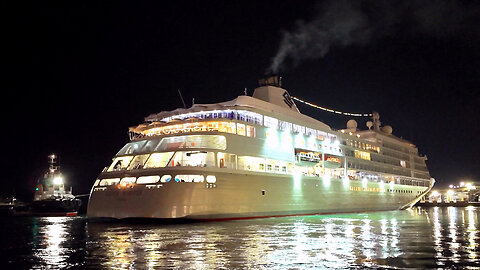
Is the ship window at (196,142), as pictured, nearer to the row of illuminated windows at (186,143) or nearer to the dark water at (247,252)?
the row of illuminated windows at (186,143)

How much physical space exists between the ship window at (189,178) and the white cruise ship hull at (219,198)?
323 millimetres

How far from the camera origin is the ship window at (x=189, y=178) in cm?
3030

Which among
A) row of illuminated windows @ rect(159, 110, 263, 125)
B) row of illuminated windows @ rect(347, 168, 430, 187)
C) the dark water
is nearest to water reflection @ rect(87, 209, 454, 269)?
the dark water

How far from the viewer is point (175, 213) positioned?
29500 millimetres

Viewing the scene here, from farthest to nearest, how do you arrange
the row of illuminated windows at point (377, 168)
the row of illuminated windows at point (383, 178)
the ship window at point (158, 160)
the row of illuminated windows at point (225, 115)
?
the row of illuminated windows at point (383, 178) → the row of illuminated windows at point (377, 168) → the row of illuminated windows at point (225, 115) → the ship window at point (158, 160)

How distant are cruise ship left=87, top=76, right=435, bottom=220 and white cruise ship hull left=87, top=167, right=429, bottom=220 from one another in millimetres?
73

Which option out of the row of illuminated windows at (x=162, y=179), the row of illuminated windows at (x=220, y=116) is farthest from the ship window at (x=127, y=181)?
the row of illuminated windows at (x=220, y=116)

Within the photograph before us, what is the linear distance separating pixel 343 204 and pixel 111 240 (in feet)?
112

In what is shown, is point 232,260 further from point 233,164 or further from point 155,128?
point 155,128

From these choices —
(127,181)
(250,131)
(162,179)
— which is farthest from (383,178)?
(127,181)

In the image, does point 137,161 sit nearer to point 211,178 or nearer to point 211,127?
point 211,127

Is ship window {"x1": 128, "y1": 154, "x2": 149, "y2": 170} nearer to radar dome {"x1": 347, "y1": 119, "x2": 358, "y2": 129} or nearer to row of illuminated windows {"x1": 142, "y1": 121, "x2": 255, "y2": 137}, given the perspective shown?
row of illuminated windows {"x1": 142, "y1": 121, "x2": 255, "y2": 137}

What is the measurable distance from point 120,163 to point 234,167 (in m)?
9.85

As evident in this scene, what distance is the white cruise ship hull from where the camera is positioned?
29.8 metres
